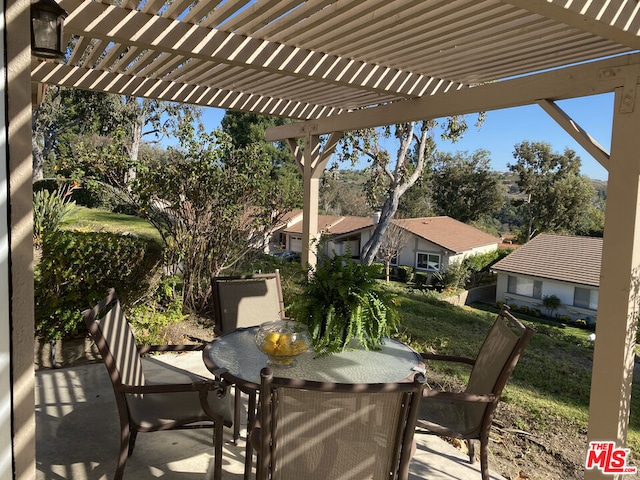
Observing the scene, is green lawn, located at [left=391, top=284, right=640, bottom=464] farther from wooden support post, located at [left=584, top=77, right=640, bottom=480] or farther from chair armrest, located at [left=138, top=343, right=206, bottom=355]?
chair armrest, located at [left=138, top=343, right=206, bottom=355]

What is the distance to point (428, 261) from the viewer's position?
2536 cm

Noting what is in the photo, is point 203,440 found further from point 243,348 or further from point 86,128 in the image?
point 86,128

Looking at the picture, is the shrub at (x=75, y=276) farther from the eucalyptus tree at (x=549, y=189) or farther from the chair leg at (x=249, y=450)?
the eucalyptus tree at (x=549, y=189)

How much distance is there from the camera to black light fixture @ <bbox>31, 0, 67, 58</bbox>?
1872 millimetres

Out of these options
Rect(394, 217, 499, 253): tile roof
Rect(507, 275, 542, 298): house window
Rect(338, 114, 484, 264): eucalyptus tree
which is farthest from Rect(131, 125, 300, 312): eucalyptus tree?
Rect(507, 275, 542, 298): house window

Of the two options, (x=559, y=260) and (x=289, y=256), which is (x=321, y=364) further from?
(x=559, y=260)

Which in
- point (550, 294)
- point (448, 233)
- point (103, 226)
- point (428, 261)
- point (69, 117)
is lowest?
point (550, 294)

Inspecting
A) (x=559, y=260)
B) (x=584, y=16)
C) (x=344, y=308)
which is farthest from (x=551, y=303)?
(x=584, y=16)

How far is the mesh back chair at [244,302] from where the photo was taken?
11.7 feet

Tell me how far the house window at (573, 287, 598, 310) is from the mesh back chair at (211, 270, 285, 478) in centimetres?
2115

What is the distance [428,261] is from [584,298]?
7.51 meters

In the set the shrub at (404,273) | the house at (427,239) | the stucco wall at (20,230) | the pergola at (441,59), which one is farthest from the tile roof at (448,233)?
the stucco wall at (20,230)

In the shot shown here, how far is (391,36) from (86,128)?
17.4 m

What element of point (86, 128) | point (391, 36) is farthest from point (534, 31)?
point (86, 128)
